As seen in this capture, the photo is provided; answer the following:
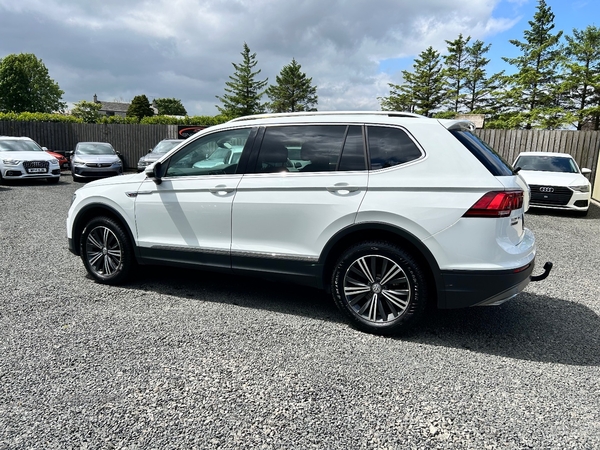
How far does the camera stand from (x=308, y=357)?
3250 millimetres

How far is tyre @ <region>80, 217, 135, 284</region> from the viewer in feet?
15.4

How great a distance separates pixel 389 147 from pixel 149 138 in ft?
65.2

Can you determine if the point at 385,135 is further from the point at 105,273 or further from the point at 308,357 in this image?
the point at 105,273

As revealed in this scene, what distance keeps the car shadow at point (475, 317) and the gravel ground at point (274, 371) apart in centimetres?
→ 2

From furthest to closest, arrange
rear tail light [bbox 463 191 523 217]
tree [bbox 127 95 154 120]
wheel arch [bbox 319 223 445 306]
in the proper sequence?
tree [bbox 127 95 154 120] < wheel arch [bbox 319 223 445 306] < rear tail light [bbox 463 191 523 217]

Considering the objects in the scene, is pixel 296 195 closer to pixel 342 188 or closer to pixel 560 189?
pixel 342 188

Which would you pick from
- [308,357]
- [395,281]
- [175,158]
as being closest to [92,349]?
[308,357]

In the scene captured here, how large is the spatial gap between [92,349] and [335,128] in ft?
8.89

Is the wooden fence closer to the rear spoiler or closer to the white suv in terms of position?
the rear spoiler

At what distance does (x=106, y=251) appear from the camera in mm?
4801

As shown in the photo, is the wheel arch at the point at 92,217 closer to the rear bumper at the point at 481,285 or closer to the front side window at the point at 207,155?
the front side window at the point at 207,155

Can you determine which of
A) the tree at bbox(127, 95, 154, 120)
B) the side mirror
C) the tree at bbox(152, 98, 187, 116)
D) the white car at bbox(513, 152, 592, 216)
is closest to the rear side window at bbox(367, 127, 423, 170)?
the side mirror

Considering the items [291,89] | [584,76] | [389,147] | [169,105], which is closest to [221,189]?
[389,147]

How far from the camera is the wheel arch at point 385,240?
339 cm
